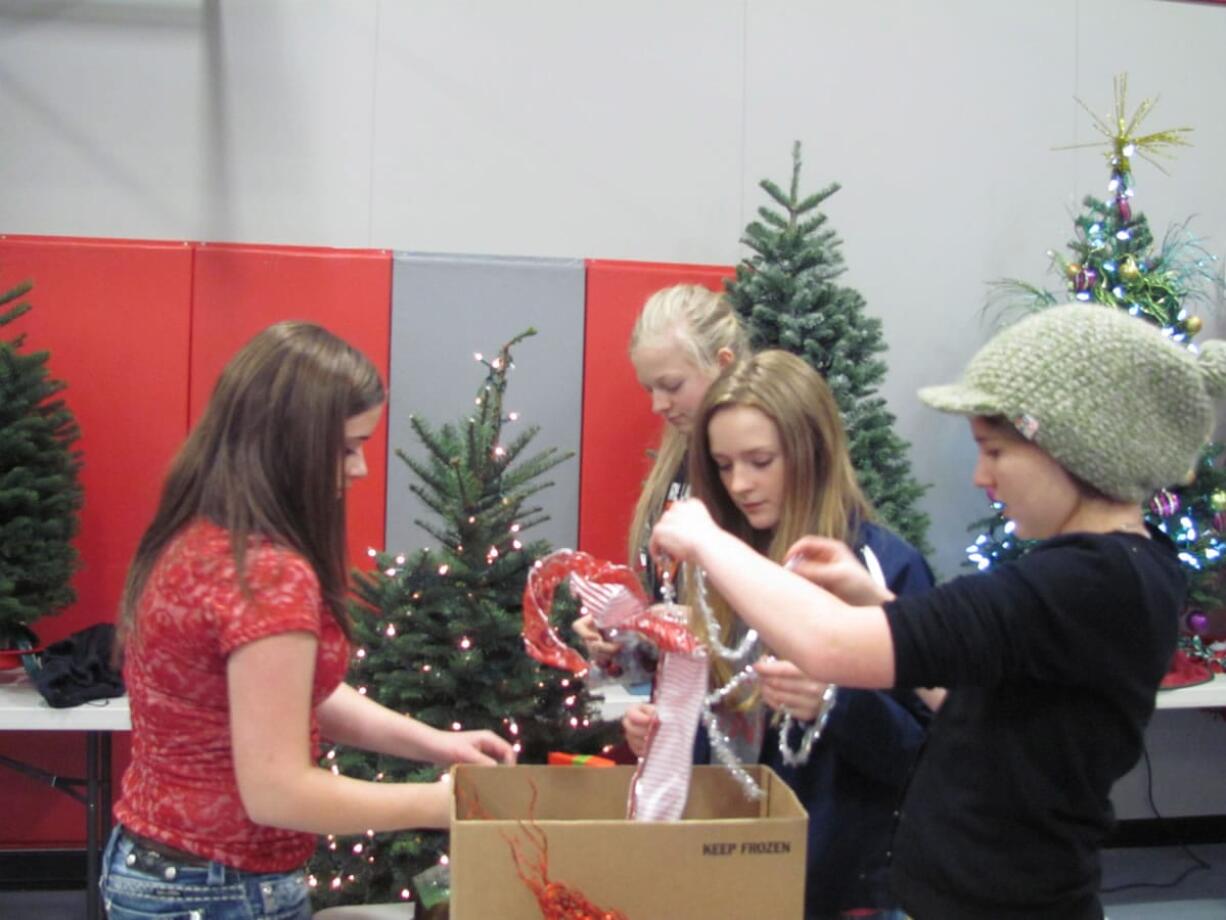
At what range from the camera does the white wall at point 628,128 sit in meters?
3.73

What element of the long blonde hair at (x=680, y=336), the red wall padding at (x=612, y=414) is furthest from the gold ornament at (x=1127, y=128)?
the long blonde hair at (x=680, y=336)

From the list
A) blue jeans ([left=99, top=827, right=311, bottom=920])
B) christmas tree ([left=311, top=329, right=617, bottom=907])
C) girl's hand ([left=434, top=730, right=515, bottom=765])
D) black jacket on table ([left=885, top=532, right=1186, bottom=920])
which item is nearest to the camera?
black jacket on table ([left=885, top=532, right=1186, bottom=920])

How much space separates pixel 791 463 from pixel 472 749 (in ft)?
2.10

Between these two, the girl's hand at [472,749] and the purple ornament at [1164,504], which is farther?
the purple ornament at [1164,504]

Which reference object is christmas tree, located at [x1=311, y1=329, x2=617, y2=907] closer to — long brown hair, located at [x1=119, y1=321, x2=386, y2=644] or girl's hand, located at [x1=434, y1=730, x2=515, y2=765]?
girl's hand, located at [x1=434, y1=730, x2=515, y2=765]

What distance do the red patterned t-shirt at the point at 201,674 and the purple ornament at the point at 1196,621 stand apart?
3.47m

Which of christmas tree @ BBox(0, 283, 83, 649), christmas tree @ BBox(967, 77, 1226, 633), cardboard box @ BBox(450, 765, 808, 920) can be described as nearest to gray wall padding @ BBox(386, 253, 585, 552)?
christmas tree @ BBox(0, 283, 83, 649)

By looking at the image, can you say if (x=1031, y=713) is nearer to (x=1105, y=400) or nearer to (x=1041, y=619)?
(x=1041, y=619)

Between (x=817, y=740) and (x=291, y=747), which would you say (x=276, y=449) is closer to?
(x=291, y=747)

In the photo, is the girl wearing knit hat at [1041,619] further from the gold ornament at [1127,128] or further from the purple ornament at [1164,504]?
the gold ornament at [1127,128]

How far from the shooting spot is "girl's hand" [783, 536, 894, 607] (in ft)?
4.65

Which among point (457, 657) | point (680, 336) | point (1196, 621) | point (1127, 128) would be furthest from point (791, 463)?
point (1127, 128)

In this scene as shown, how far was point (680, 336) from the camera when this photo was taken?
270 centimetres

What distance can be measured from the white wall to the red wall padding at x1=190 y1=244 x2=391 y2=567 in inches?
5.1
